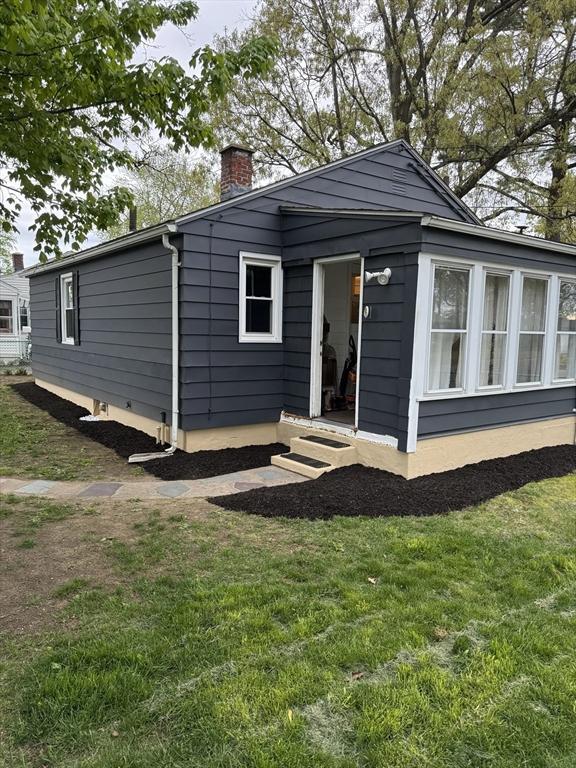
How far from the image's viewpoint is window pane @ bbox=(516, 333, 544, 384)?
721 cm

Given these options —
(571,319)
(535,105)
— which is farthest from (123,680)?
(535,105)

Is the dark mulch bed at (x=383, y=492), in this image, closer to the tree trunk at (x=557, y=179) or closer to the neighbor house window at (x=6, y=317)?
the tree trunk at (x=557, y=179)

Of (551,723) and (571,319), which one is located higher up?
(571,319)

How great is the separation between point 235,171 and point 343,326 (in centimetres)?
Result: 314

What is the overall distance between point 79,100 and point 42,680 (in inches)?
144

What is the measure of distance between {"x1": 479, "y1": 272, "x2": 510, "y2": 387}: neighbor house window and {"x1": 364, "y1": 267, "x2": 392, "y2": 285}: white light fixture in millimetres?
1391

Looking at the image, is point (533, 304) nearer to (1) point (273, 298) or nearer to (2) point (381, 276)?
(2) point (381, 276)

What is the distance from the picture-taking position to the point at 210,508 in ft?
16.6

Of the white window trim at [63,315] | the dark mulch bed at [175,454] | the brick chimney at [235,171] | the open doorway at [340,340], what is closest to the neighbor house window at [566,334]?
the open doorway at [340,340]

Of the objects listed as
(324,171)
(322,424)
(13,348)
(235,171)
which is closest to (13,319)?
(13,348)

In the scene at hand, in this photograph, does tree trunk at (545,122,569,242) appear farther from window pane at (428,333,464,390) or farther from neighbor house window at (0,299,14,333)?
neighbor house window at (0,299,14,333)

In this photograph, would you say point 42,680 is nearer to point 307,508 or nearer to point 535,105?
point 307,508

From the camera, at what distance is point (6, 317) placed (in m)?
22.5

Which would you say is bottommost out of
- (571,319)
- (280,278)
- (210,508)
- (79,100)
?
(210,508)
